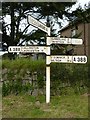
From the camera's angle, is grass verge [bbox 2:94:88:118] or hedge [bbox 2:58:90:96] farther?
hedge [bbox 2:58:90:96]

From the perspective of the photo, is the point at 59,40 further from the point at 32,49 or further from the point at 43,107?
the point at 43,107

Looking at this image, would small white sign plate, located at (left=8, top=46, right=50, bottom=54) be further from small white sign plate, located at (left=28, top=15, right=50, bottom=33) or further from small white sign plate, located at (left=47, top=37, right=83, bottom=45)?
small white sign plate, located at (left=28, top=15, right=50, bottom=33)

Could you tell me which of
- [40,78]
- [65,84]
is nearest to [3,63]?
Answer: [40,78]

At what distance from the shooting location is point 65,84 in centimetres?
857

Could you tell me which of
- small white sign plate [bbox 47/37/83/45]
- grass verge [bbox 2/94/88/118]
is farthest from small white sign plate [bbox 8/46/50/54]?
grass verge [bbox 2/94/88/118]

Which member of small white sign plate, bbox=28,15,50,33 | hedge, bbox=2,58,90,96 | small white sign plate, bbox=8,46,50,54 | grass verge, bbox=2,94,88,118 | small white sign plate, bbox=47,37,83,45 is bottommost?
grass verge, bbox=2,94,88,118

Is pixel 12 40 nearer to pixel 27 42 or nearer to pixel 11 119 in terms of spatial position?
pixel 27 42

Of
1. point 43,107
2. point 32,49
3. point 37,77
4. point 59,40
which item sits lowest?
point 43,107

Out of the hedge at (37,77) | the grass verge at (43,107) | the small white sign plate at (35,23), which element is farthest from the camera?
the hedge at (37,77)

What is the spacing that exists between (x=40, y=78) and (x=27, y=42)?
316 inches

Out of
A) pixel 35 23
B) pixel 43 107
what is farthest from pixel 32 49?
pixel 43 107

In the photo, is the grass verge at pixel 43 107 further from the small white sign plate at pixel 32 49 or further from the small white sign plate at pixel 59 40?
the small white sign plate at pixel 59 40

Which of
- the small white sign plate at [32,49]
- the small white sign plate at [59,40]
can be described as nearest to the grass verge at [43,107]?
the small white sign plate at [32,49]

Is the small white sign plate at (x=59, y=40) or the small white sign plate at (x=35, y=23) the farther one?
the small white sign plate at (x=59, y=40)
